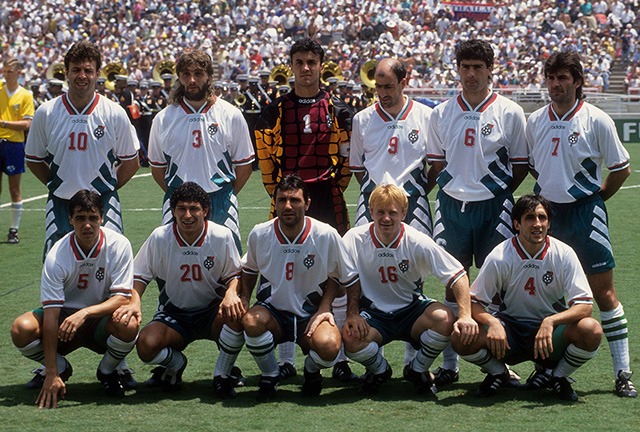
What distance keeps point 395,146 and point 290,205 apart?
3.20 feet

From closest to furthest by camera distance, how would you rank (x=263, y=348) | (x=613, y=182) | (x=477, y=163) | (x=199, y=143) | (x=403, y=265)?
(x=263, y=348) → (x=403, y=265) → (x=613, y=182) → (x=477, y=163) → (x=199, y=143)

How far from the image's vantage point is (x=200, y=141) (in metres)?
5.88

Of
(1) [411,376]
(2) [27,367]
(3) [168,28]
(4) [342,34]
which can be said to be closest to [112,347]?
(2) [27,367]

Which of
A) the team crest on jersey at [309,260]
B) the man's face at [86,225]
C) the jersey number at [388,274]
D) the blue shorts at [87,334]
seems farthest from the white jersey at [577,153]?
the blue shorts at [87,334]

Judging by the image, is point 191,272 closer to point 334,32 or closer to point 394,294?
point 394,294

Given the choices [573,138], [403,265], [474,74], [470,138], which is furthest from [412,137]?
[573,138]

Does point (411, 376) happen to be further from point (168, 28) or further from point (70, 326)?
point (168, 28)

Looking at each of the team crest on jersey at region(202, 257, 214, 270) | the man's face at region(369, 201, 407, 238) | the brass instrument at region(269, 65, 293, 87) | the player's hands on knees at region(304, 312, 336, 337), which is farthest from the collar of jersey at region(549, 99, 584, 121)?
the brass instrument at region(269, 65, 293, 87)

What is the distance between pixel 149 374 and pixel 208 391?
22.9 inches

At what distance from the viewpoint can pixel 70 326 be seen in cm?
498

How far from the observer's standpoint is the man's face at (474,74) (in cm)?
553

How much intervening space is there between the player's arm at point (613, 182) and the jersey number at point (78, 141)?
10.8 ft

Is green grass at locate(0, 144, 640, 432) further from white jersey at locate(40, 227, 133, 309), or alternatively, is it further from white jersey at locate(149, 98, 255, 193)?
white jersey at locate(149, 98, 255, 193)

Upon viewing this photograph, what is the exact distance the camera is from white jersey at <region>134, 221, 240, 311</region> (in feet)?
17.6
